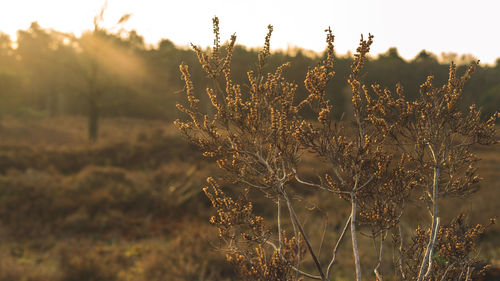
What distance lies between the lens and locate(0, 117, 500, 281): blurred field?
342 inches

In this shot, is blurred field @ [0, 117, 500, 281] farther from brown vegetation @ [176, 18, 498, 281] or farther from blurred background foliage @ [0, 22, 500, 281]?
brown vegetation @ [176, 18, 498, 281]

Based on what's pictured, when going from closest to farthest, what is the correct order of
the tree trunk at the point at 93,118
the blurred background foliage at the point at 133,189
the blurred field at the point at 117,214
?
the blurred background foliage at the point at 133,189 → the blurred field at the point at 117,214 → the tree trunk at the point at 93,118

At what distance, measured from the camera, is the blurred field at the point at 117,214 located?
870 centimetres

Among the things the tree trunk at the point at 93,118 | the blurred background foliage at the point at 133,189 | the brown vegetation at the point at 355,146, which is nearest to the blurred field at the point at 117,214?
the blurred background foliage at the point at 133,189

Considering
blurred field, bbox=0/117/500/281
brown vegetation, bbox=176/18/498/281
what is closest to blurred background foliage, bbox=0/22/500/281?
blurred field, bbox=0/117/500/281

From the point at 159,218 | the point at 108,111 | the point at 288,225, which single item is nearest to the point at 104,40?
the point at 159,218

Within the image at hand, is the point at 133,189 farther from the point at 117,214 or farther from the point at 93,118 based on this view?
the point at 93,118

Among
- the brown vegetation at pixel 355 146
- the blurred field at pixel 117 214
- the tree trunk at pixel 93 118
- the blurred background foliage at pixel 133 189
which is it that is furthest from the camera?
the tree trunk at pixel 93 118

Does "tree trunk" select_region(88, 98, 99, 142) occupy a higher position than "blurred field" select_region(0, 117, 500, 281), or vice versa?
"tree trunk" select_region(88, 98, 99, 142)

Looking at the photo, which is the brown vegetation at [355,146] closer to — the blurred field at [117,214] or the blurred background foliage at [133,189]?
the blurred background foliage at [133,189]

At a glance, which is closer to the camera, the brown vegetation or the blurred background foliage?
the brown vegetation

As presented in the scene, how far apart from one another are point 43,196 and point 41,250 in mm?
3121

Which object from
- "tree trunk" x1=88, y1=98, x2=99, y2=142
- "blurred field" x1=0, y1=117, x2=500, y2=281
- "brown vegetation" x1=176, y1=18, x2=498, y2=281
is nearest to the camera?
"brown vegetation" x1=176, y1=18, x2=498, y2=281

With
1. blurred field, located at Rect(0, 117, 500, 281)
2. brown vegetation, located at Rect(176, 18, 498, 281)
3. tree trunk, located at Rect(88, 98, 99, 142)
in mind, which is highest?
brown vegetation, located at Rect(176, 18, 498, 281)
